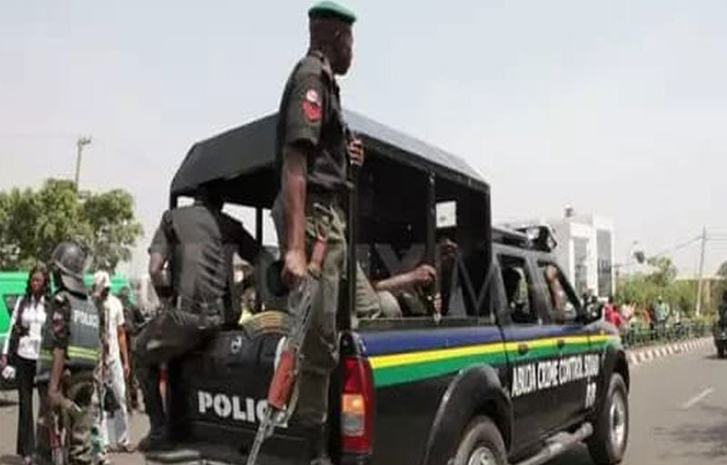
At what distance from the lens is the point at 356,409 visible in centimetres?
400

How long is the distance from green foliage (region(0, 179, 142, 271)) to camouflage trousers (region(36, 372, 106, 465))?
24.0m

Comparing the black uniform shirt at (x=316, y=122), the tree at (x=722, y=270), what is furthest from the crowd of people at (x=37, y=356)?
the tree at (x=722, y=270)

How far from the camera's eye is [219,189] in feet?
17.7

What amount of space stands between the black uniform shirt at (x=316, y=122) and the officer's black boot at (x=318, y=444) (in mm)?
1007

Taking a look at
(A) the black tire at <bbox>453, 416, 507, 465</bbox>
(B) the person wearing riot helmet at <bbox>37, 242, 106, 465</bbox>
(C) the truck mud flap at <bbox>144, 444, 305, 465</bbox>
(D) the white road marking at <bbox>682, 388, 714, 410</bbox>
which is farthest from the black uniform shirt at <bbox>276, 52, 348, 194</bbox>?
(D) the white road marking at <bbox>682, 388, 714, 410</bbox>

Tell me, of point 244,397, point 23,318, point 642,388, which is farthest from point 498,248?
point 642,388

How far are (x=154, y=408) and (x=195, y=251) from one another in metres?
0.80

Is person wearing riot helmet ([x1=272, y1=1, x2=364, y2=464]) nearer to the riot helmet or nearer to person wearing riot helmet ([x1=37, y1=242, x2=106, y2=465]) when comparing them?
person wearing riot helmet ([x1=37, y1=242, x2=106, y2=465])

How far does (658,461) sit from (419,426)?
4749 millimetres

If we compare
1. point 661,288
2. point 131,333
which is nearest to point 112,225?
point 131,333

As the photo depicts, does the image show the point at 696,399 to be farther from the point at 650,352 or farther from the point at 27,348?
the point at 650,352

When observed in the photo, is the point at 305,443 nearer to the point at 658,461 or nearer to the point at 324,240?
the point at 324,240

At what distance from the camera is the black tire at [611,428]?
7.61 m

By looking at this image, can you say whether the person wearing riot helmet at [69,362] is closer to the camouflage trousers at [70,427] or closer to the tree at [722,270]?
the camouflage trousers at [70,427]
